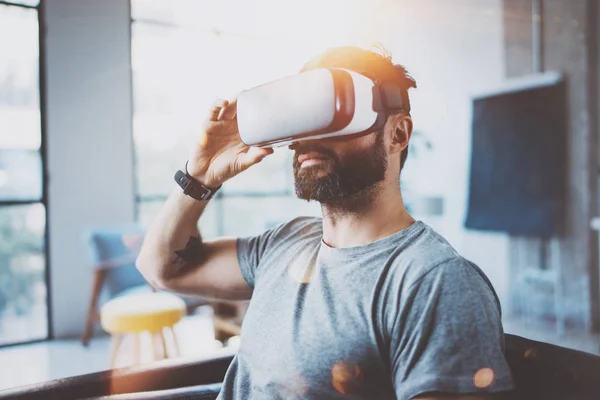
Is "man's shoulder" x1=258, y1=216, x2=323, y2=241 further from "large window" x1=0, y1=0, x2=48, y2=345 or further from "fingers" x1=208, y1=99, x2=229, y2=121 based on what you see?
"large window" x1=0, y1=0, x2=48, y2=345

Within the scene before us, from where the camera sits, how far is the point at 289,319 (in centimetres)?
99

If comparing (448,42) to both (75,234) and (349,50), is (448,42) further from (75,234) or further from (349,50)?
(349,50)

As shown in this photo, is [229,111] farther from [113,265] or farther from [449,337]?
[113,265]

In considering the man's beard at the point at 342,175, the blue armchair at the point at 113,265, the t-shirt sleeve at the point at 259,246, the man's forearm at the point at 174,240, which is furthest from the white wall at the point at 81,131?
the man's beard at the point at 342,175

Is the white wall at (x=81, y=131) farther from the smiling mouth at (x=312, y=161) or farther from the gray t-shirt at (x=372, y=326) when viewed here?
the smiling mouth at (x=312, y=161)

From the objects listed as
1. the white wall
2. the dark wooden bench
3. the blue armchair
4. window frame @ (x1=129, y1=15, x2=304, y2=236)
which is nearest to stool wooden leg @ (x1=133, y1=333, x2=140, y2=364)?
the blue armchair

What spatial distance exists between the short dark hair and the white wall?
126 inches

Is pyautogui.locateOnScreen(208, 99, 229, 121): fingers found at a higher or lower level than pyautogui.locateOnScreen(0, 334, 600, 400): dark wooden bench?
higher

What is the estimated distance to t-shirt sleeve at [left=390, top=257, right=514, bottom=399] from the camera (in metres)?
0.75

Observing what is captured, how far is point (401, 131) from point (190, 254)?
1.86 ft

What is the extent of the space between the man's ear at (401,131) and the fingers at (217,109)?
1.21 feet

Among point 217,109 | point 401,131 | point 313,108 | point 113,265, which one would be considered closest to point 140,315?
point 113,265

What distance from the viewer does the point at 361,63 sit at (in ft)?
3.42

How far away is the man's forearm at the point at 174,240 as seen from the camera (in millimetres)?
1248
